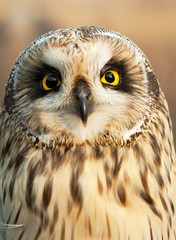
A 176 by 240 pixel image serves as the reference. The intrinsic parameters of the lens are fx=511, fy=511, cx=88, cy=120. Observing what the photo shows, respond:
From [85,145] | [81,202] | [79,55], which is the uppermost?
[79,55]

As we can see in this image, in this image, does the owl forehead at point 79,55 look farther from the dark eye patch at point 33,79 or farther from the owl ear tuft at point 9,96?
the owl ear tuft at point 9,96

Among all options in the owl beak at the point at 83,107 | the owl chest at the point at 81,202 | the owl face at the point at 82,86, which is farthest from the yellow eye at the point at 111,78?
the owl chest at the point at 81,202

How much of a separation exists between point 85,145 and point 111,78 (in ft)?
0.71

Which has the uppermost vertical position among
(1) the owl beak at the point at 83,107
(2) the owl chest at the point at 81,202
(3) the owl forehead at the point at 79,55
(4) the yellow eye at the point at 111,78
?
(3) the owl forehead at the point at 79,55

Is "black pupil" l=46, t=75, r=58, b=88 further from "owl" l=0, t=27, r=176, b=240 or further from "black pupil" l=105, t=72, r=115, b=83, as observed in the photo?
"black pupil" l=105, t=72, r=115, b=83

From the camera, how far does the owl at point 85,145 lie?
142 cm

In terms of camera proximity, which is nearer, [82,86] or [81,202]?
→ [82,86]

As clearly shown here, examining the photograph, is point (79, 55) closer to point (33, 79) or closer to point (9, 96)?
point (33, 79)

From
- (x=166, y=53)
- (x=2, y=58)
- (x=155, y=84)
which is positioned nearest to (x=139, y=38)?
(x=166, y=53)

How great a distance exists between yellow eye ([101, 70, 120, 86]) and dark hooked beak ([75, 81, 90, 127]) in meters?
0.08

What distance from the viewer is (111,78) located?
1.44m

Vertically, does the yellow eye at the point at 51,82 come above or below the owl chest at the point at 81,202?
above

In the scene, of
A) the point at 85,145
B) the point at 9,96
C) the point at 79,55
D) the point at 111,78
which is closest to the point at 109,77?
the point at 111,78

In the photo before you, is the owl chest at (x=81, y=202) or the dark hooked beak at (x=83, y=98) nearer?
the dark hooked beak at (x=83, y=98)
